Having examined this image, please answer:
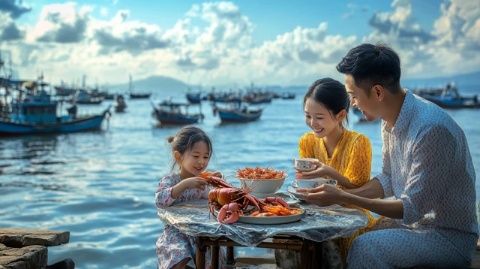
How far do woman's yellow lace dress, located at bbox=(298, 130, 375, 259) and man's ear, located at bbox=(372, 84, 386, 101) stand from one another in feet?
2.50

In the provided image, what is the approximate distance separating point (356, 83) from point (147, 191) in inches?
585

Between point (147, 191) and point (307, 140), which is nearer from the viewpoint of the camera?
point (307, 140)

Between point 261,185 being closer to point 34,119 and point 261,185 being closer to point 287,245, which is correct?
point 287,245

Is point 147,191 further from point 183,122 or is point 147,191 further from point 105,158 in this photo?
point 183,122

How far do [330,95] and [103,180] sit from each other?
17.8m

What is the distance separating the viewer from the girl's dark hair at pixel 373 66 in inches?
113

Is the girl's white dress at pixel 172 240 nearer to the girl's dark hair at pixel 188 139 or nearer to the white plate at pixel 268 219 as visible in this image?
the girl's dark hair at pixel 188 139

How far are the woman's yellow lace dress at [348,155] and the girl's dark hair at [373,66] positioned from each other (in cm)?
78

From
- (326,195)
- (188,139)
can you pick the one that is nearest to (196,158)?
(188,139)

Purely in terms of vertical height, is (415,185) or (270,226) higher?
(415,185)

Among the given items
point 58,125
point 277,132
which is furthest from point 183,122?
point 58,125

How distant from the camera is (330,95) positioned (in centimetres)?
381

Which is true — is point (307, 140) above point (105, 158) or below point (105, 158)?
above

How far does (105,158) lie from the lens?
28.8 meters
